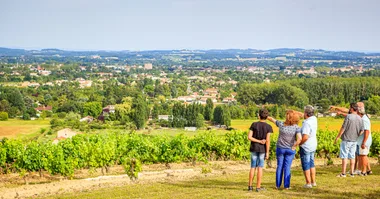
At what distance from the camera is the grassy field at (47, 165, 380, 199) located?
28.5 feet

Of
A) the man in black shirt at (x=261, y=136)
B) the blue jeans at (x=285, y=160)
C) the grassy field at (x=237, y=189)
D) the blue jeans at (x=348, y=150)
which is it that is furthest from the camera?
the blue jeans at (x=348, y=150)

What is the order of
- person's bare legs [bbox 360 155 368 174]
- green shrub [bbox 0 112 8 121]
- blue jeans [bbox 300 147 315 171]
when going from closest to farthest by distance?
1. blue jeans [bbox 300 147 315 171]
2. person's bare legs [bbox 360 155 368 174]
3. green shrub [bbox 0 112 8 121]

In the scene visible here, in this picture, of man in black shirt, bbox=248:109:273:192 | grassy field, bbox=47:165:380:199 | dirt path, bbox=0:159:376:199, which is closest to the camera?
man in black shirt, bbox=248:109:273:192

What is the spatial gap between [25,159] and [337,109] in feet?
29.6

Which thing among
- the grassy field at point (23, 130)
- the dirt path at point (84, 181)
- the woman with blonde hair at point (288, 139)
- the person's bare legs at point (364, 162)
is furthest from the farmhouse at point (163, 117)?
the woman with blonde hair at point (288, 139)

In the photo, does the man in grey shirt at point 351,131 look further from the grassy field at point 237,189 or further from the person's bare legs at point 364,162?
the grassy field at point 237,189

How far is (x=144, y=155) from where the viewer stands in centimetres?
1496

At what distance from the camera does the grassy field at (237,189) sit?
8680mm

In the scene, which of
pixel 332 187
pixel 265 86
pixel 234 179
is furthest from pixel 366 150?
pixel 265 86

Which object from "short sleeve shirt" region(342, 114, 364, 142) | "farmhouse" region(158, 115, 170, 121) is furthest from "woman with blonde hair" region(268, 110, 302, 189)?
"farmhouse" region(158, 115, 170, 121)

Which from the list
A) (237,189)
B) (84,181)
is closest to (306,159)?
(237,189)

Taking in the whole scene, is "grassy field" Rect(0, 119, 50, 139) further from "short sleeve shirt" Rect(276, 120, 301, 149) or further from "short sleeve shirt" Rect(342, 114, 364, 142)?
"short sleeve shirt" Rect(276, 120, 301, 149)

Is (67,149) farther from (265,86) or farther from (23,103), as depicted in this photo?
(265,86)

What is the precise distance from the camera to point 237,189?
30.9 feet
